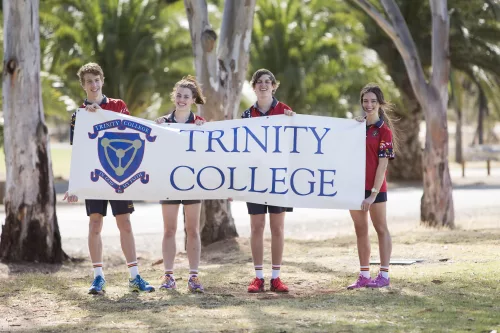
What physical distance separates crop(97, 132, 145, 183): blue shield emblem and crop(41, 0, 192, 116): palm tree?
2088 cm

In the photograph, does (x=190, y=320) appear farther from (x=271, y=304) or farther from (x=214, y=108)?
(x=214, y=108)

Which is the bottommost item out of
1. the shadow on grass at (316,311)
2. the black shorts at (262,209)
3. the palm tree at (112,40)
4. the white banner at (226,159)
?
the shadow on grass at (316,311)

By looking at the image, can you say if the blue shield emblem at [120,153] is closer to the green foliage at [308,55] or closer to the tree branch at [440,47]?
the tree branch at [440,47]

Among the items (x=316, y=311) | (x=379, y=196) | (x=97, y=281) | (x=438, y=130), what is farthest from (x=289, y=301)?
(x=438, y=130)

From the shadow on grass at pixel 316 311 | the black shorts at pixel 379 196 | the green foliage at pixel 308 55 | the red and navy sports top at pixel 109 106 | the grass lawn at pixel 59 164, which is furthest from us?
the grass lawn at pixel 59 164

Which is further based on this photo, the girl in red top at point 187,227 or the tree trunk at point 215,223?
the tree trunk at point 215,223

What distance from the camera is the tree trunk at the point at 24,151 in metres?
11.8

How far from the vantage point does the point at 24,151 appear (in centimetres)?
1178

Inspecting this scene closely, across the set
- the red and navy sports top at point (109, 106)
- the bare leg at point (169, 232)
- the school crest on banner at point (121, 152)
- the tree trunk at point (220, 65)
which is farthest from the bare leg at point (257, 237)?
the tree trunk at point (220, 65)

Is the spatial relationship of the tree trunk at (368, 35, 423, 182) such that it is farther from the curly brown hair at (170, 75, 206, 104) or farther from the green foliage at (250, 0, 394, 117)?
the curly brown hair at (170, 75, 206, 104)

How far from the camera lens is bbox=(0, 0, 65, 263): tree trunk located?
11.8 metres

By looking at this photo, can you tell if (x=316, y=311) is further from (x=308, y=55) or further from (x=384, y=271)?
(x=308, y=55)

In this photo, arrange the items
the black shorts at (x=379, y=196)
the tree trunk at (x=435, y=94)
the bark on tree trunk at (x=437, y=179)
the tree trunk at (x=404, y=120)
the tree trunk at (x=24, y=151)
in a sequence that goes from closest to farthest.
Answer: the black shorts at (x=379, y=196), the tree trunk at (x=24, y=151), the tree trunk at (x=435, y=94), the bark on tree trunk at (x=437, y=179), the tree trunk at (x=404, y=120)

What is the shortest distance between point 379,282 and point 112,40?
21822 mm
